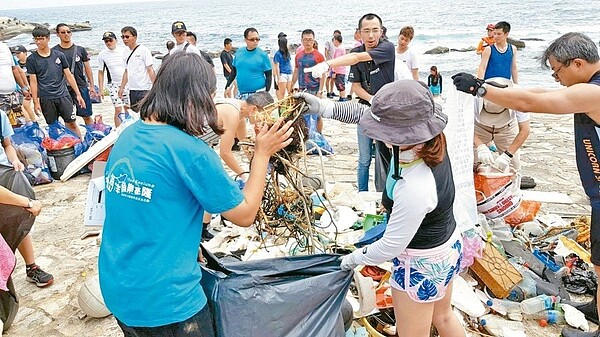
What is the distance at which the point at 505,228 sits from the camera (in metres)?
4.21

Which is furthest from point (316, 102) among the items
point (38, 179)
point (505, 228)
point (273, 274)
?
point (38, 179)

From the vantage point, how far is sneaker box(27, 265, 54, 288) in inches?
159

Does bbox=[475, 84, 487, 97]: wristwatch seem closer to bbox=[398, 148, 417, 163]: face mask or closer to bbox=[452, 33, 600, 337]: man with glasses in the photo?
bbox=[452, 33, 600, 337]: man with glasses

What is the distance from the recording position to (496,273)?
3.58 meters

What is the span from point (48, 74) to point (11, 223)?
430 cm

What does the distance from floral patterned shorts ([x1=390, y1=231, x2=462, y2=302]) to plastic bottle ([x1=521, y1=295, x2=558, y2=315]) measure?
1.50 metres

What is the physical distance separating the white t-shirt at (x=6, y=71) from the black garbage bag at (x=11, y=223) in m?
4.33

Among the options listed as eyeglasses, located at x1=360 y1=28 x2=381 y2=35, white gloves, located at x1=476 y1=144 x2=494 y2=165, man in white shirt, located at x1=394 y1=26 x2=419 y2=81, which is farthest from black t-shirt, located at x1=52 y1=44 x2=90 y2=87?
white gloves, located at x1=476 y1=144 x2=494 y2=165

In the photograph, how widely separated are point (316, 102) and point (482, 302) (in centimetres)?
209

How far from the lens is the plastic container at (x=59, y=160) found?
661cm

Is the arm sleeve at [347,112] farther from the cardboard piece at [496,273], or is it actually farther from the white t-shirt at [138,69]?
the white t-shirt at [138,69]

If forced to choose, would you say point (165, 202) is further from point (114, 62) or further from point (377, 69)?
point (114, 62)

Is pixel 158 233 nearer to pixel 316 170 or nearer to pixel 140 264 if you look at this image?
pixel 140 264

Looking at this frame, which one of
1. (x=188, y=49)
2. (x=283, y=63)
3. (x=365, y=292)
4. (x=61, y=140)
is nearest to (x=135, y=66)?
(x=61, y=140)
